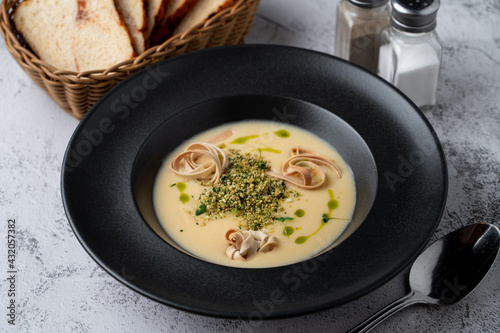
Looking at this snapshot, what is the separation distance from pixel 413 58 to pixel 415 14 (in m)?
0.29

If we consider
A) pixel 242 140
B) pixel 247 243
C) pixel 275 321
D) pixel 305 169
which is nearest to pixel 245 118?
pixel 242 140

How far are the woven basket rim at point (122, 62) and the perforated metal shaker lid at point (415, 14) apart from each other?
0.79 meters

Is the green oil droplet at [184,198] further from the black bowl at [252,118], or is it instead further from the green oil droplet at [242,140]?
the green oil droplet at [242,140]

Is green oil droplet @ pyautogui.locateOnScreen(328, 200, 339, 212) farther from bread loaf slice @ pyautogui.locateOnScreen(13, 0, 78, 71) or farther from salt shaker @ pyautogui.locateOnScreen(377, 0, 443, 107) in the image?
bread loaf slice @ pyautogui.locateOnScreen(13, 0, 78, 71)

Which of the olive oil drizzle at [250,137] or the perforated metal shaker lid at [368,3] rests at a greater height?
the perforated metal shaker lid at [368,3]

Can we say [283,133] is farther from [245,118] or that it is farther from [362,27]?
[362,27]

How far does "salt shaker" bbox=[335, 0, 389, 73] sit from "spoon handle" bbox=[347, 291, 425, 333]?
4.84 ft

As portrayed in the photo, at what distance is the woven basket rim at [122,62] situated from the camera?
9.35 feet

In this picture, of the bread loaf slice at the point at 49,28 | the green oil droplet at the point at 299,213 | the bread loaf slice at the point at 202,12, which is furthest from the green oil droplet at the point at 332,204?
the bread loaf slice at the point at 49,28

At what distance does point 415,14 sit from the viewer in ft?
9.23

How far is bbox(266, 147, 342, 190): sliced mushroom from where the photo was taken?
2.63 metres

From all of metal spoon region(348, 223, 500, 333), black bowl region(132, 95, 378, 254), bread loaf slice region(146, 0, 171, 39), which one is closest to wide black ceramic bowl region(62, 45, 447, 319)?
black bowl region(132, 95, 378, 254)

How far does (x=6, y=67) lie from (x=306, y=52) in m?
1.92

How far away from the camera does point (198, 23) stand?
3016 mm
